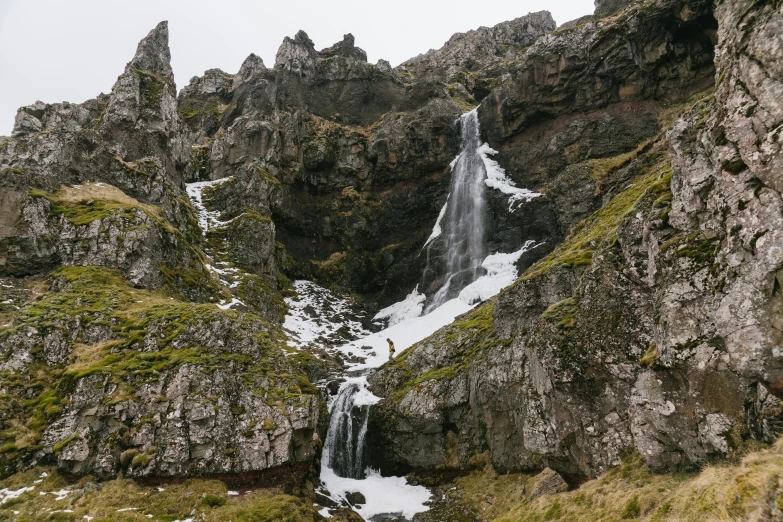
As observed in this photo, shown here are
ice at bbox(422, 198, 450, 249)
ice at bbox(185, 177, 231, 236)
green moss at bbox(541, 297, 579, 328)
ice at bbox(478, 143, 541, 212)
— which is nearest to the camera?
green moss at bbox(541, 297, 579, 328)

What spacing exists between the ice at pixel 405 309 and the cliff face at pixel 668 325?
2616 cm

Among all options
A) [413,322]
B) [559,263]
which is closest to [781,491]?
[559,263]

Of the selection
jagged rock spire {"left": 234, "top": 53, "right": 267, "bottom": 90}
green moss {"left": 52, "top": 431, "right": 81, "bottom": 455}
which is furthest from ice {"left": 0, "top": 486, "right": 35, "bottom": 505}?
jagged rock spire {"left": 234, "top": 53, "right": 267, "bottom": 90}

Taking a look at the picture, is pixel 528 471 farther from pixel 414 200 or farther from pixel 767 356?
pixel 414 200

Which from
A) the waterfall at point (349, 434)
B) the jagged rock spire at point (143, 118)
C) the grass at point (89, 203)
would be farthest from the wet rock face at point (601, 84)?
the grass at point (89, 203)

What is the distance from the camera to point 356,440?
107 feet

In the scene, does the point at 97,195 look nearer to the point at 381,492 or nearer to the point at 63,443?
the point at 63,443

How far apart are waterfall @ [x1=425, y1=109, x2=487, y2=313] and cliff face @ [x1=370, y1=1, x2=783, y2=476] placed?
24.7 meters

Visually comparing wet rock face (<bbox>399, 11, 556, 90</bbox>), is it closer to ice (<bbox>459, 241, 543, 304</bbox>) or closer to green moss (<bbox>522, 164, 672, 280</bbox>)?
ice (<bbox>459, 241, 543, 304</bbox>)

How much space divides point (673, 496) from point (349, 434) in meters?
26.0

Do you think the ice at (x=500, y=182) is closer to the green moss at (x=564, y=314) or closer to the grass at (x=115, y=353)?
the green moss at (x=564, y=314)

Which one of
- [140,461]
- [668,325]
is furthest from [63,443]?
[668,325]

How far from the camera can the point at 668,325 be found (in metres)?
12.0

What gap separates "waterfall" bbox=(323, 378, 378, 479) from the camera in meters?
31.1
